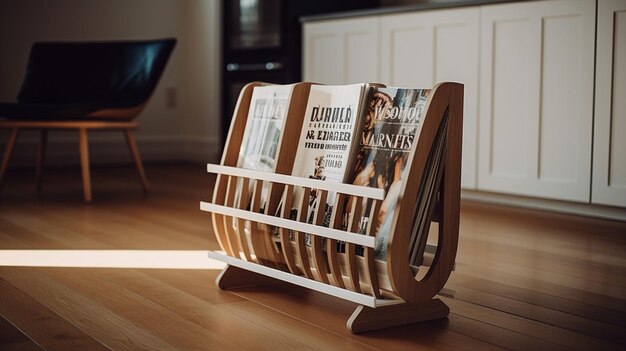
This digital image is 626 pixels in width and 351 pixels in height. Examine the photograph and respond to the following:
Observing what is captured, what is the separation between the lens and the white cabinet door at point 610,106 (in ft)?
8.95

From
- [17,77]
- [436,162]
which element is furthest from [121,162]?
[436,162]

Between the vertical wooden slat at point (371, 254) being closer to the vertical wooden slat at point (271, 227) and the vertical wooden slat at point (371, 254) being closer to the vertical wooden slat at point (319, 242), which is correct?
the vertical wooden slat at point (319, 242)

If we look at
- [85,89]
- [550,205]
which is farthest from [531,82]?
[85,89]

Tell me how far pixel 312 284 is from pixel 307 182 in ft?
0.63

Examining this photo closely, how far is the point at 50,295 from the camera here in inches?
68.4

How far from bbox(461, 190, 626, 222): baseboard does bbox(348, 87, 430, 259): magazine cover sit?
161cm

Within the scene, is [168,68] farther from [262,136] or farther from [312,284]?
[312,284]

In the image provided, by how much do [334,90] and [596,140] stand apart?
154 centimetres

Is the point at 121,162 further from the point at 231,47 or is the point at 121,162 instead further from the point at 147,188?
the point at 147,188

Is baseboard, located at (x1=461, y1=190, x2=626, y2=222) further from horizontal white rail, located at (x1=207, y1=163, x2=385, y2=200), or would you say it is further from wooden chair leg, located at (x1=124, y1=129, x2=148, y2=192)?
horizontal white rail, located at (x1=207, y1=163, x2=385, y2=200)

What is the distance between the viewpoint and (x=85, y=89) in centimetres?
377

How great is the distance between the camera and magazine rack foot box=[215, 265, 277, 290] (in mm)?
1800

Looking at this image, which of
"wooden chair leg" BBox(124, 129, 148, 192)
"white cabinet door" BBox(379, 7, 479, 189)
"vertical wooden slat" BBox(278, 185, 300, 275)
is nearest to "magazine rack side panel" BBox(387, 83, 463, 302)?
"vertical wooden slat" BBox(278, 185, 300, 275)

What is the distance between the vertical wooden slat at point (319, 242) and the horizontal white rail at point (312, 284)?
0.03 metres
